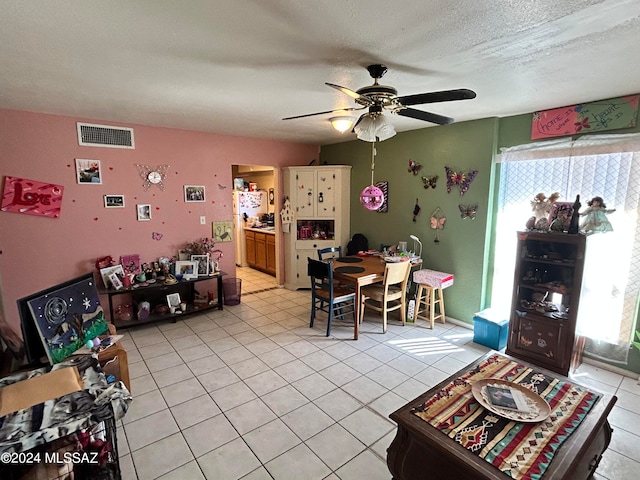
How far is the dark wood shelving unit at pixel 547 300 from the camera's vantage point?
2.69 meters

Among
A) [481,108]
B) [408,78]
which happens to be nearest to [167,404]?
[408,78]

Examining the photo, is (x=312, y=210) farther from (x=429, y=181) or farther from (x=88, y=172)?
(x=88, y=172)

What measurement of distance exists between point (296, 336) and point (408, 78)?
2722 millimetres

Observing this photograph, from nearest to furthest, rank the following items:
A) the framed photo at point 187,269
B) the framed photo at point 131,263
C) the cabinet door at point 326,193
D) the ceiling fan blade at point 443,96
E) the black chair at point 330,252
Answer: the ceiling fan blade at point 443,96 < the framed photo at point 131,263 < the framed photo at point 187,269 < the black chair at point 330,252 < the cabinet door at point 326,193

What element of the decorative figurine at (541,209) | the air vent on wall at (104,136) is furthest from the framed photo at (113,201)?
the decorative figurine at (541,209)

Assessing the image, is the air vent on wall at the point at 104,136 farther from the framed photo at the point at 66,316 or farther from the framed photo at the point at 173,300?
the framed photo at the point at 66,316

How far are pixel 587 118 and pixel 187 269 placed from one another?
14.8 feet

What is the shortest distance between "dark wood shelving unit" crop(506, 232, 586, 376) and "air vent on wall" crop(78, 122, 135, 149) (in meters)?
4.33

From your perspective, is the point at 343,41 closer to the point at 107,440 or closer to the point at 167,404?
the point at 107,440

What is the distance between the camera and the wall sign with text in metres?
2.61

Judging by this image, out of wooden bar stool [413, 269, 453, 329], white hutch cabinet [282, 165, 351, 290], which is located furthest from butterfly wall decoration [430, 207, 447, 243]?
white hutch cabinet [282, 165, 351, 290]

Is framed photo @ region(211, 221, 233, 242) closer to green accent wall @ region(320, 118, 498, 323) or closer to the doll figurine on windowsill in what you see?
green accent wall @ region(320, 118, 498, 323)

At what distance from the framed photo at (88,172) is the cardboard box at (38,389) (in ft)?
8.47

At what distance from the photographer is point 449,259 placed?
386 centimetres
